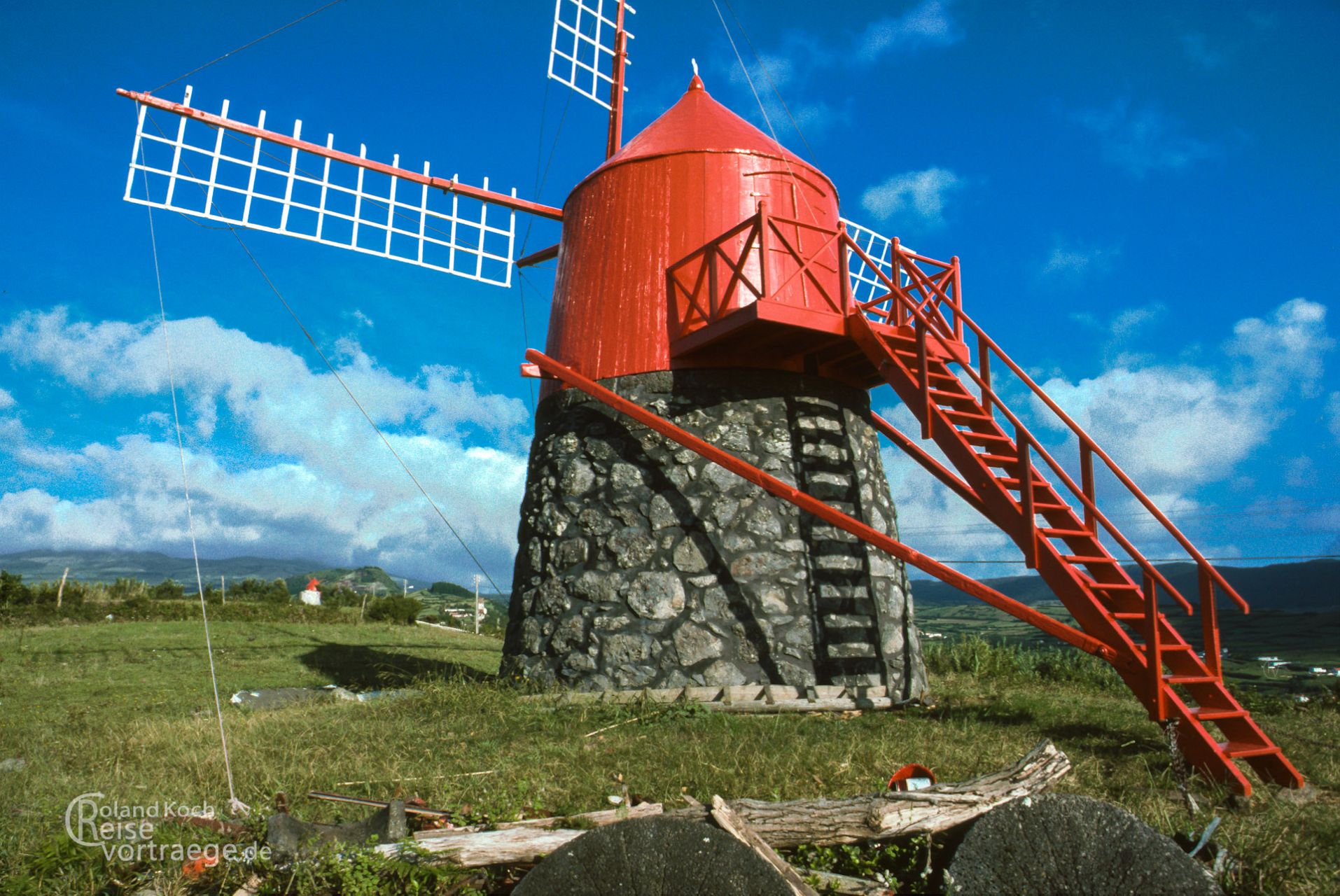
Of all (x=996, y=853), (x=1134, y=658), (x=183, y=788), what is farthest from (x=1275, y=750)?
(x=183, y=788)

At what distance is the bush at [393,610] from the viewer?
2631 centimetres

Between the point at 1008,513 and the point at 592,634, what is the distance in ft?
13.7

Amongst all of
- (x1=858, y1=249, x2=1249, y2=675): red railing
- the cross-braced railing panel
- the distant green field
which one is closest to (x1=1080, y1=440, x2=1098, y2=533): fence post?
(x1=858, y1=249, x2=1249, y2=675): red railing

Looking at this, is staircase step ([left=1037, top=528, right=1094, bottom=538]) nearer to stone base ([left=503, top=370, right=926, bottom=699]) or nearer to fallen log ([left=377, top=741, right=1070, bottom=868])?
stone base ([left=503, top=370, right=926, bottom=699])

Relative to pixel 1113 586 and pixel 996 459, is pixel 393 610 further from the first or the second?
pixel 1113 586

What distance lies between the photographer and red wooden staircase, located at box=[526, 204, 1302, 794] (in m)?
6.13

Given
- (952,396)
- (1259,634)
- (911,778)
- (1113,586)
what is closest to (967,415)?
(952,396)

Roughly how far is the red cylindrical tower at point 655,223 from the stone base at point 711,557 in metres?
0.62

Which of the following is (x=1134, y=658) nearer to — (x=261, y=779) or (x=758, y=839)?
(x=758, y=839)

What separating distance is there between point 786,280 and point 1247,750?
536 cm

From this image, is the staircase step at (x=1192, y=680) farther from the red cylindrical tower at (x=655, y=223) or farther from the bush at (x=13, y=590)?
the bush at (x=13, y=590)

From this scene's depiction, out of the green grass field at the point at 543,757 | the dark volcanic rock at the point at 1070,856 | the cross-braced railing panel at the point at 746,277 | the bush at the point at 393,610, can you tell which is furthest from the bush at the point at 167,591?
the dark volcanic rock at the point at 1070,856

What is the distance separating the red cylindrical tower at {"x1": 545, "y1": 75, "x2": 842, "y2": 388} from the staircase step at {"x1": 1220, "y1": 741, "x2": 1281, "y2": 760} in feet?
17.3

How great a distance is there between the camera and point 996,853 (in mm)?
3328
